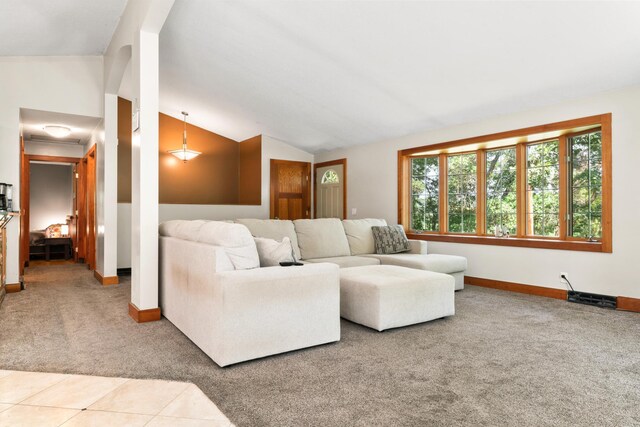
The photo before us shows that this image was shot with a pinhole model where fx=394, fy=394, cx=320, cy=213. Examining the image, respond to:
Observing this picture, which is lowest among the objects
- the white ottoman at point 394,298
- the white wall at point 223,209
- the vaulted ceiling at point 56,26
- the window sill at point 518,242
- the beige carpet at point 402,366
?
the beige carpet at point 402,366

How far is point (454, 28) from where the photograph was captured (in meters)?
3.40

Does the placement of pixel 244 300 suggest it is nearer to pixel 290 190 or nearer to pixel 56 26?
pixel 56 26

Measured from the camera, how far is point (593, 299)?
4.03 m

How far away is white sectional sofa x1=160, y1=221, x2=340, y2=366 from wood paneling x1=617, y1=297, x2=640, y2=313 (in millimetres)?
3012

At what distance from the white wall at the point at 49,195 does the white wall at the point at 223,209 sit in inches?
160

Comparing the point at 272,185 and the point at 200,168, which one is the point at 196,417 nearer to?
the point at 272,185

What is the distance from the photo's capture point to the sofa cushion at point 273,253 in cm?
282

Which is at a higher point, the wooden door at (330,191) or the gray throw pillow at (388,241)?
the wooden door at (330,191)

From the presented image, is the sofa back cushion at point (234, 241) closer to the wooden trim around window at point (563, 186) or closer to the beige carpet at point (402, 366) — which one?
the beige carpet at point (402, 366)

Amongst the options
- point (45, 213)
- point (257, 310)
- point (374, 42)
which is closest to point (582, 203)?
point (374, 42)

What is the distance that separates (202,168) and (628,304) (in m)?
6.78

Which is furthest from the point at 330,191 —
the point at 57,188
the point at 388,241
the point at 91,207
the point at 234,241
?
the point at 57,188

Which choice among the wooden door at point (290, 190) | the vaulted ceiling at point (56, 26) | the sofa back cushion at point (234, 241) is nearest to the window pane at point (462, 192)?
the wooden door at point (290, 190)

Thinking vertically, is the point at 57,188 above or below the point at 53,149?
below
